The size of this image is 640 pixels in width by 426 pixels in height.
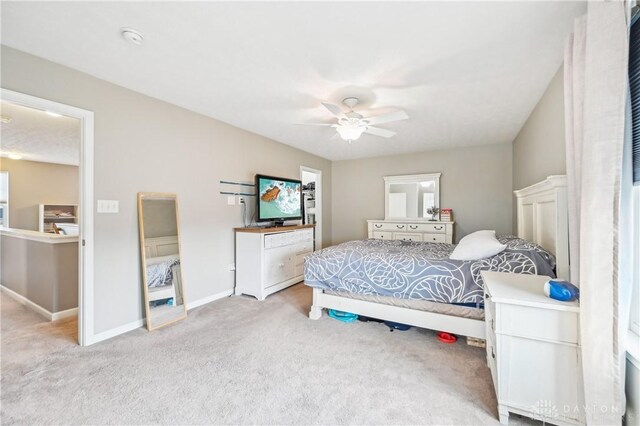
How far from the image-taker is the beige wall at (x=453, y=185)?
4417 mm

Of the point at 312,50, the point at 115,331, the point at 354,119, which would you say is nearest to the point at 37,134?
the point at 115,331

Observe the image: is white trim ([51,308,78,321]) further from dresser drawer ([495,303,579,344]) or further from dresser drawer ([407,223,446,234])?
dresser drawer ([407,223,446,234])

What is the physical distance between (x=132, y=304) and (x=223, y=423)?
176 cm

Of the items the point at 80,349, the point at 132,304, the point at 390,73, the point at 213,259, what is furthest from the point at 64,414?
the point at 390,73

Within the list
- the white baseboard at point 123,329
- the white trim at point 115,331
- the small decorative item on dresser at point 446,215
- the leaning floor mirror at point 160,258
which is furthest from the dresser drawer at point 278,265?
the small decorative item on dresser at point 446,215

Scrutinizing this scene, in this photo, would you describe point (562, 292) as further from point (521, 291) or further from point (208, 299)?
point (208, 299)

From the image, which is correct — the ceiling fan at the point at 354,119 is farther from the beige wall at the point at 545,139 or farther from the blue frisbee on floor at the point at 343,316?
the blue frisbee on floor at the point at 343,316

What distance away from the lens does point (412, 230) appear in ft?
15.7

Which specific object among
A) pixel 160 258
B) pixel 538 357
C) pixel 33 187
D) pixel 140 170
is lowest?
pixel 538 357

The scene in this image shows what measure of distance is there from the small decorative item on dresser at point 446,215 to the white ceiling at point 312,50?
202 cm

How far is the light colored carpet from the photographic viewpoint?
1.48 m

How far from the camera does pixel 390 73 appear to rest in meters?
2.16

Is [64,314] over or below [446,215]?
Answer: below

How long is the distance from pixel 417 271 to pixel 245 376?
1.61m
